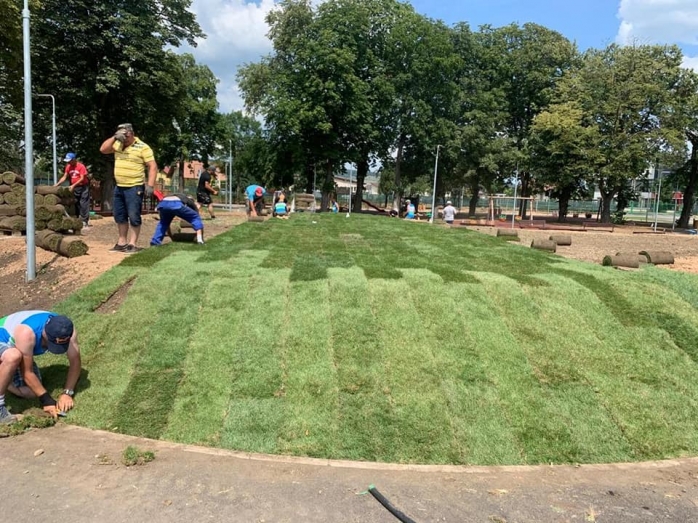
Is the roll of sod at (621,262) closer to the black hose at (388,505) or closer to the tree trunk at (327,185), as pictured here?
the black hose at (388,505)

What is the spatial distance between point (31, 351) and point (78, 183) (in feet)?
29.2

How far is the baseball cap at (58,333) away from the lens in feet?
14.5

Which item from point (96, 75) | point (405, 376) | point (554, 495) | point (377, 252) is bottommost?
point (554, 495)

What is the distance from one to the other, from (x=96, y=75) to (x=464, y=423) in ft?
90.6

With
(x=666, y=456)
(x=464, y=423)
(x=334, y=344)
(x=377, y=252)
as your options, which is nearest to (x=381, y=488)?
(x=464, y=423)

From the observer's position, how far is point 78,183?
40.0ft

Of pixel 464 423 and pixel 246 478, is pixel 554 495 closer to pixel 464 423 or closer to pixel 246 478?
pixel 464 423

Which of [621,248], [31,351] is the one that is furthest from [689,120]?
[31,351]

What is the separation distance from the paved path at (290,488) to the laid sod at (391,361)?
22cm

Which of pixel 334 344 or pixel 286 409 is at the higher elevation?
pixel 334 344

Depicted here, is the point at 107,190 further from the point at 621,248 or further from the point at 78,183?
the point at 621,248

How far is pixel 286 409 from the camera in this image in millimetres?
4648

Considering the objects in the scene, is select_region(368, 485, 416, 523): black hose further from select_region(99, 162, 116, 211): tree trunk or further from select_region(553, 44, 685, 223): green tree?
select_region(553, 44, 685, 223): green tree

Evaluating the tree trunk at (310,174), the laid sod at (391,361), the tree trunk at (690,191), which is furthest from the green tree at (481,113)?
the laid sod at (391,361)
